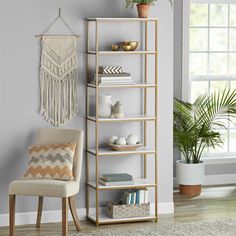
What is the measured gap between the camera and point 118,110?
5.93m

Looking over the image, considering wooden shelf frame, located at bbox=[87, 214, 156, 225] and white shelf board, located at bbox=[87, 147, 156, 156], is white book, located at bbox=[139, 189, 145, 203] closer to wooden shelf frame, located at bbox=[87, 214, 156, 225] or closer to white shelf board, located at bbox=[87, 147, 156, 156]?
wooden shelf frame, located at bbox=[87, 214, 156, 225]

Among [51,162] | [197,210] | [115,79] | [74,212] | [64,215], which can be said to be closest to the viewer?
[64,215]

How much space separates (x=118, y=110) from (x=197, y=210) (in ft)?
4.33

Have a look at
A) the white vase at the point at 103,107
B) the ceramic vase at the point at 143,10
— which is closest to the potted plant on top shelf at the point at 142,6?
the ceramic vase at the point at 143,10

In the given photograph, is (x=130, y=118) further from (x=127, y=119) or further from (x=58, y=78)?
(x=58, y=78)

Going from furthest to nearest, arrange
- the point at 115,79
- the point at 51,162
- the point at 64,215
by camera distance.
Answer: the point at 115,79 → the point at 51,162 → the point at 64,215

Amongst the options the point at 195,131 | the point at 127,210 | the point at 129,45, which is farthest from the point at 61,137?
the point at 195,131

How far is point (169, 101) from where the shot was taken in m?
6.34

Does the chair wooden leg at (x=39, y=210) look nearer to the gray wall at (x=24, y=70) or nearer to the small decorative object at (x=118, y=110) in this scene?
the gray wall at (x=24, y=70)

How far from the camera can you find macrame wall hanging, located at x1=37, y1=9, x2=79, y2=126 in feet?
19.5

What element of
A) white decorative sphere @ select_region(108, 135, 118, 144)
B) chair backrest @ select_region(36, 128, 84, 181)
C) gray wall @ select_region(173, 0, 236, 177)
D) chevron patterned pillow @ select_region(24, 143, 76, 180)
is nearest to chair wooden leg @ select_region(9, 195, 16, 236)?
chevron patterned pillow @ select_region(24, 143, 76, 180)

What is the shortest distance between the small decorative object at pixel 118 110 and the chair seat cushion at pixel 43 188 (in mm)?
799

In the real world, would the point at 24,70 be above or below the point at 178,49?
below

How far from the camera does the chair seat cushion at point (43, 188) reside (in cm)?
538
